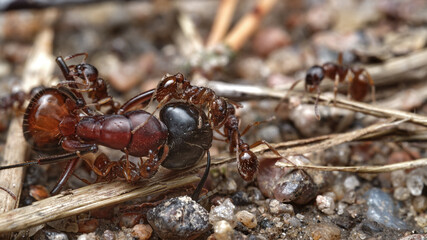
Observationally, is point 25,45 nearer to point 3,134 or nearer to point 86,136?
point 3,134

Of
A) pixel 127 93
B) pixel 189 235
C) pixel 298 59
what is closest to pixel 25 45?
pixel 127 93

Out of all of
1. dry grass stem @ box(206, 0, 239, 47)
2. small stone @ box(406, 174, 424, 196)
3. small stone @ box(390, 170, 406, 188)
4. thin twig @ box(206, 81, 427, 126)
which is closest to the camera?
small stone @ box(406, 174, 424, 196)

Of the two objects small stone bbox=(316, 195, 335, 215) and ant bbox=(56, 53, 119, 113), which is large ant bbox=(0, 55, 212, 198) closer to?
ant bbox=(56, 53, 119, 113)

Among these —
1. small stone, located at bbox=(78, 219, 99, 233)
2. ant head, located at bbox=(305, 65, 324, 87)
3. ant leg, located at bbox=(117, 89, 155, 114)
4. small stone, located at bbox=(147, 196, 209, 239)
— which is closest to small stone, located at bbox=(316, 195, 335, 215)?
small stone, located at bbox=(147, 196, 209, 239)

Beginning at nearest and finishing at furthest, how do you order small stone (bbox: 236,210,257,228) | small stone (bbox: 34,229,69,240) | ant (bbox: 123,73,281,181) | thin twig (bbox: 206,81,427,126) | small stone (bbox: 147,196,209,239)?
small stone (bbox: 147,196,209,239) < small stone (bbox: 34,229,69,240) < small stone (bbox: 236,210,257,228) < ant (bbox: 123,73,281,181) < thin twig (bbox: 206,81,427,126)

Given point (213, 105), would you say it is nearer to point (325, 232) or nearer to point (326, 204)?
point (326, 204)

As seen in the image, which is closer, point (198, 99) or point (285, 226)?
point (285, 226)
